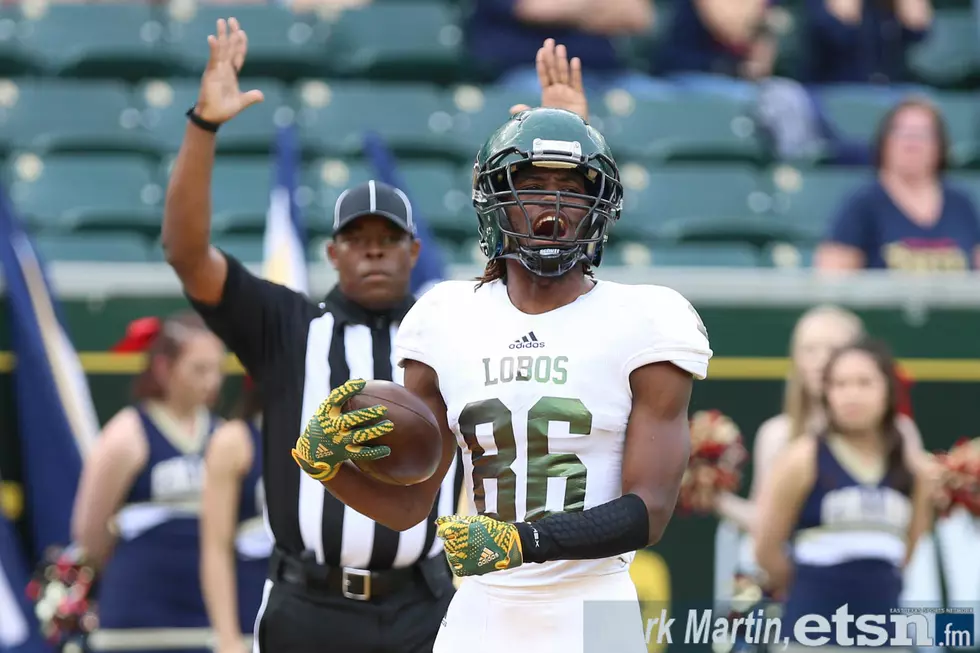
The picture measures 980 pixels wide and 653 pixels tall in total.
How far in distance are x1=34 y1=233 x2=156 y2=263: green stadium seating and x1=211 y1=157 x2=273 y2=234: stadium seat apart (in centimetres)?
41

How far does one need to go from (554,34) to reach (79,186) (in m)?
2.36

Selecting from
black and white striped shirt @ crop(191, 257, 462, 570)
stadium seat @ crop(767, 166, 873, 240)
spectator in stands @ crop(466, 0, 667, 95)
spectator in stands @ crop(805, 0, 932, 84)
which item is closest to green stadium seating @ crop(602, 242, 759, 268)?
stadium seat @ crop(767, 166, 873, 240)

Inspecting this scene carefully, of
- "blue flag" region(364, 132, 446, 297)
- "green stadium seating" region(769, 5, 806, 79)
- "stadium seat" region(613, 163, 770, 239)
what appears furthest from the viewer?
"green stadium seating" region(769, 5, 806, 79)

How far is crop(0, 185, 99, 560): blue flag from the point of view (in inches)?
228

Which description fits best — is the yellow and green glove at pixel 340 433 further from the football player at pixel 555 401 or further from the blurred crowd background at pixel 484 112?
the blurred crowd background at pixel 484 112

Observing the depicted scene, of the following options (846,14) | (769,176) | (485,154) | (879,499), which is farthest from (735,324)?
Result: (485,154)

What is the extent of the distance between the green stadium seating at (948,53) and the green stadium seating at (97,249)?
4.40 m

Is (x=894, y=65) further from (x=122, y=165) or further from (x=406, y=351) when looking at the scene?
(x=406, y=351)

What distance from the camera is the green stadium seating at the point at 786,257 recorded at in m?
7.08

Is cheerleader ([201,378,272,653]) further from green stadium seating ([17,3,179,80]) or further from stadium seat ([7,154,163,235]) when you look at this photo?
green stadium seating ([17,3,179,80])

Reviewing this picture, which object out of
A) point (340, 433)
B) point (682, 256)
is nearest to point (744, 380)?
point (682, 256)

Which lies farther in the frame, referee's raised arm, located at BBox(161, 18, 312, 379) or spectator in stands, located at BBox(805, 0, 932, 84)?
spectator in stands, located at BBox(805, 0, 932, 84)

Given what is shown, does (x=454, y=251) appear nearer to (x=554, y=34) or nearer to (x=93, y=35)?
(x=554, y=34)

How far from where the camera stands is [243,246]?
22.4 ft
